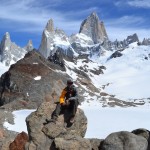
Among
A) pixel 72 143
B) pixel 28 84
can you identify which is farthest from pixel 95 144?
pixel 28 84

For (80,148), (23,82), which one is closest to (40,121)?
(80,148)

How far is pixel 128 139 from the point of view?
21.1 metres

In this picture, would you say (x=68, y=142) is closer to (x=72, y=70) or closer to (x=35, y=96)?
(x=35, y=96)

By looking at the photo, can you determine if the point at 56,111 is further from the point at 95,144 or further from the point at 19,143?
the point at 19,143

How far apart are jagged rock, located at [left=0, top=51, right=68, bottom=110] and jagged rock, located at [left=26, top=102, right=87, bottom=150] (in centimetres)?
3877

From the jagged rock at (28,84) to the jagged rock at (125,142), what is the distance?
134 ft

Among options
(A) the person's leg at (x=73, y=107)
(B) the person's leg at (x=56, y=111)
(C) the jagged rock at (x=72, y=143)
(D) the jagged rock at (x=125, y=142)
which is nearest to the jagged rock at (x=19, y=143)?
(B) the person's leg at (x=56, y=111)

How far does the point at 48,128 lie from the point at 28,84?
49.8m

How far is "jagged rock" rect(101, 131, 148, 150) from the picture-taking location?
68.2 ft

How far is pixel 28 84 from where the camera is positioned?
71.8 m

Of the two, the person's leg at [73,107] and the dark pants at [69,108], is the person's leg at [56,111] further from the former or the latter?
the person's leg at [73,107]

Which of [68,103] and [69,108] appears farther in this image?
[69,108]

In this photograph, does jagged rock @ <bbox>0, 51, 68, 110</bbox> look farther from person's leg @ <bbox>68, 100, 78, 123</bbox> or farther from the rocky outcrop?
person's leg @ <bbox>68, 100, 78, 123</bbox>

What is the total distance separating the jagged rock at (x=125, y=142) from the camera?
20797 mm
